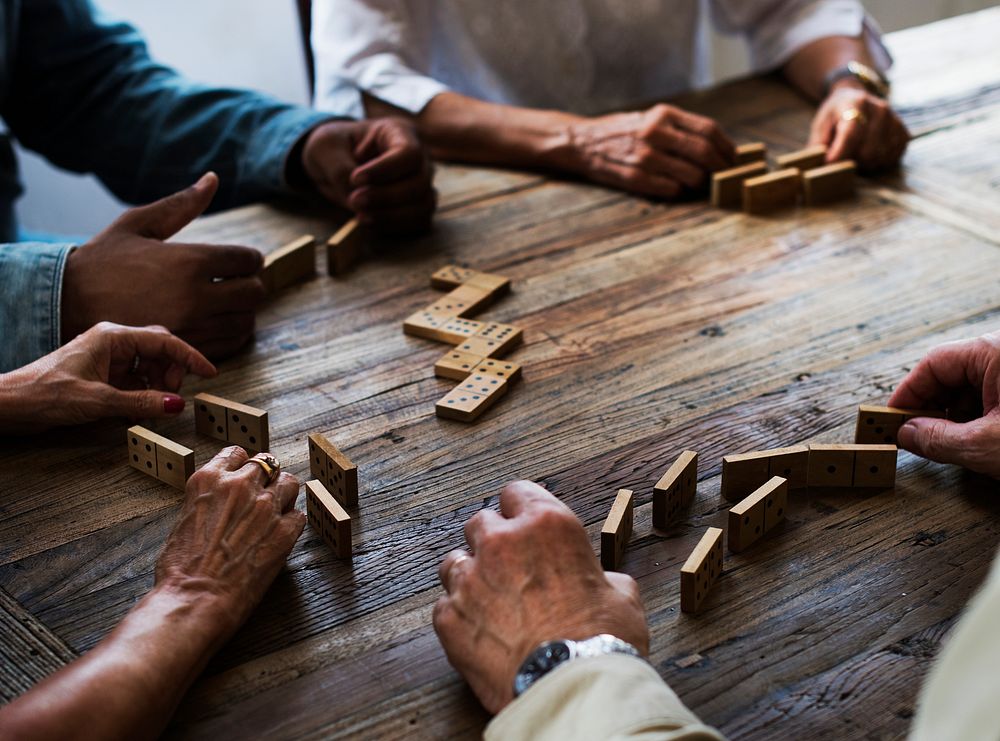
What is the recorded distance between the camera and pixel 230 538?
136 centimetres

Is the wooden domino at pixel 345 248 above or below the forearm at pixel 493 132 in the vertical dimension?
below

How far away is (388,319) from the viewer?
2076 mm

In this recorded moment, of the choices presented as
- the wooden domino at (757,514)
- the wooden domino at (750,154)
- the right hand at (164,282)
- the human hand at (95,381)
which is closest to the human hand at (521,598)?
the wooden domino at (757,514)

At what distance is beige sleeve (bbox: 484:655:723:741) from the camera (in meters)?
1.03

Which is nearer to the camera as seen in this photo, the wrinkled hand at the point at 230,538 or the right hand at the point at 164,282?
the wrinkled hand at the point at 230,538

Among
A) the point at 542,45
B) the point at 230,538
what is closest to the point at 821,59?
the point at 542,45

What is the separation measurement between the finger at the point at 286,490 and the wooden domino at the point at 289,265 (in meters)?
0.75

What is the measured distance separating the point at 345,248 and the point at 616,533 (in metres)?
1.11

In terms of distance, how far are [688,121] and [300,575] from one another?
5.36ft

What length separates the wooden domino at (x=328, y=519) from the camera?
55.4 inches

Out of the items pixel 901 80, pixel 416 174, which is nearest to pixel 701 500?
pixel 416 174

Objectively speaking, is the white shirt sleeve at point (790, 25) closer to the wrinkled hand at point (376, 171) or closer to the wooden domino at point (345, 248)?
the wrinkled hand at point (376, 171)

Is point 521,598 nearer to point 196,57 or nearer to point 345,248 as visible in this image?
point 345,248

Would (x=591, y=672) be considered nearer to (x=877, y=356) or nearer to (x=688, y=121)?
(x=877, y=356)
